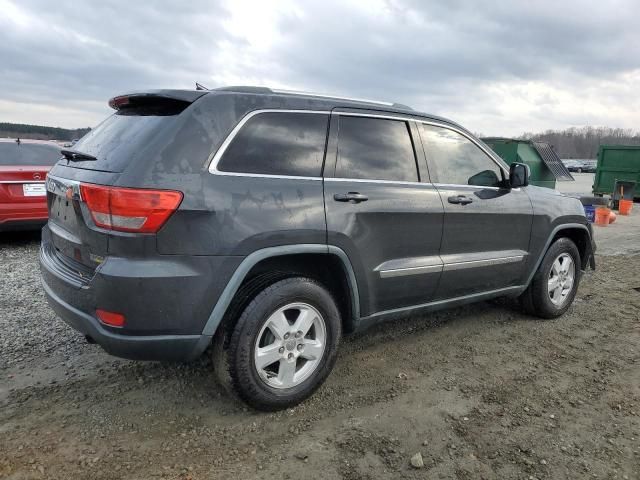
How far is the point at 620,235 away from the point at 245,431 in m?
10.3

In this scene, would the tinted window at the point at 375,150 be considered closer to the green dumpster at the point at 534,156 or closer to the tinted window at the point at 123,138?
the tinted window at the point at 123,138

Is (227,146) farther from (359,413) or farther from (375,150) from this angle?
(359,413)

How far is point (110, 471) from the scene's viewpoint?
7.75ft

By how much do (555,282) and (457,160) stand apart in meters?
1.75

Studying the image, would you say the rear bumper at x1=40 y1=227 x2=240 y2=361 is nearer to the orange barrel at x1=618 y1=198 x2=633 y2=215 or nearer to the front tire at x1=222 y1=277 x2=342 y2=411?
the front tire at x1=222 y1=277 x2=342 y2=411

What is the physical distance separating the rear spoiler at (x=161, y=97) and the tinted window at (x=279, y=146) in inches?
12.9

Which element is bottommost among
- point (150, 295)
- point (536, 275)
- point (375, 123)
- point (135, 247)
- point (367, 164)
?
point (536, 275)

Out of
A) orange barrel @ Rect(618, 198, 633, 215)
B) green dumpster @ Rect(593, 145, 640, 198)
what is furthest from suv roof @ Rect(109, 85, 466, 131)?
green dumpster @ Rect(593, 145, 640, 198)

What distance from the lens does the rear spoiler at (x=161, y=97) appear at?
272 centimetres

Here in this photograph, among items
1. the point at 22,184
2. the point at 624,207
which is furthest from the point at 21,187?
the point at 624,207

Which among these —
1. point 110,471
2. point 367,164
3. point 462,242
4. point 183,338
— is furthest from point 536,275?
point 110,471

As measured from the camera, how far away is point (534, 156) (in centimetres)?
1323

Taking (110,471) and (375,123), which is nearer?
(110,471)

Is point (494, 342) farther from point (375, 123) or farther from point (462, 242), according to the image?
point (375, 123)
